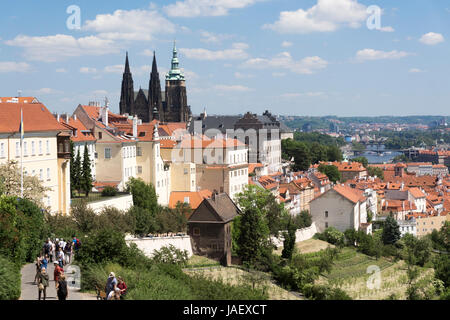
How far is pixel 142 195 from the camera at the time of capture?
51344mm

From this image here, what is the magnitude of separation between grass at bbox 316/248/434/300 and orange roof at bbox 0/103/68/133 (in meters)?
22.4

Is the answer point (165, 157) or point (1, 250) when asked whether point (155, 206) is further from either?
point (1, 250)

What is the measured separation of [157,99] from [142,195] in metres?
81.9

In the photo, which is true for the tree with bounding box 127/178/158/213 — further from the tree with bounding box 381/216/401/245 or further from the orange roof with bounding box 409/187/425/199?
the orange roof with bounding box 409/187/425/199

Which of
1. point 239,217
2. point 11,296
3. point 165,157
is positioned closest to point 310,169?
point 165,157

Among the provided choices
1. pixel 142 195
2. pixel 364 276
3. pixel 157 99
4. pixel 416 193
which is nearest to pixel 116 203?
pixel 142 195

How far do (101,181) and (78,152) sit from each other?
19.2 ft

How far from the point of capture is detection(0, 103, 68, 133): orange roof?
124 feet

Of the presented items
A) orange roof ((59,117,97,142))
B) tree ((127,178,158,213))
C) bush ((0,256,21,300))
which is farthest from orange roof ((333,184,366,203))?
bush ((0,256,21,300))

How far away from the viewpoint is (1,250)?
25.0m

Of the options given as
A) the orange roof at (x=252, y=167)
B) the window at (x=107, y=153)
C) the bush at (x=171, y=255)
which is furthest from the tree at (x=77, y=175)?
the orange roof at (x=252, y=167)

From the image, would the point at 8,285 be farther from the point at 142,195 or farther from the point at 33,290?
the point at 142,195

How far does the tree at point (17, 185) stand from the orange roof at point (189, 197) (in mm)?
20710

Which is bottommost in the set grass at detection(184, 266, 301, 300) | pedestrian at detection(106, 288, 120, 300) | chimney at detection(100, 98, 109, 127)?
grass at detection(184, 266, 301, 300)
